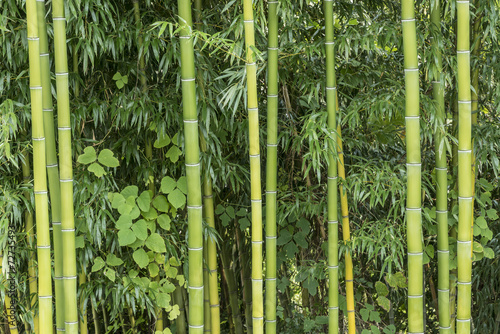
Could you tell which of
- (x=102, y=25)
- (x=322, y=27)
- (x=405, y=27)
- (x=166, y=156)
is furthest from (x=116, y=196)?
(x=405, y=27)

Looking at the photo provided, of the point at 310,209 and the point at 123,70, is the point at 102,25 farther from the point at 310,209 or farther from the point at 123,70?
the point at 310,209

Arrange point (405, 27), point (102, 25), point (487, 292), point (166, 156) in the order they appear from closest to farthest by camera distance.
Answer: point (405, 27), point (102, 25), point (166, 156), point (487, 292)

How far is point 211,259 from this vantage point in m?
3.48

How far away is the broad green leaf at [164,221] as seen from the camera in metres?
3.31

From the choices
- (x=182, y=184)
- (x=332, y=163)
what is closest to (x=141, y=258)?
(x=182, y=184)

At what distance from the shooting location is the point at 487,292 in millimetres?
3996

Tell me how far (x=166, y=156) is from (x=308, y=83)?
36.4 inches

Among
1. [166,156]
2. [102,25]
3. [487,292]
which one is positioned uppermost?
[102,25]

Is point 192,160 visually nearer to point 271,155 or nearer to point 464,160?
point 271,155

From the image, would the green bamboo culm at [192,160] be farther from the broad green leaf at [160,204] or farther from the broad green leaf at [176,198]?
the broad green leaf at [160,204]

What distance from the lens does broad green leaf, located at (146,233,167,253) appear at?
3262 mm

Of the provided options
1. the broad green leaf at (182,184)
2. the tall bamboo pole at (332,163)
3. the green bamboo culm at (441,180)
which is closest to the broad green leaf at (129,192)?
the broad green leaf at (182,184)

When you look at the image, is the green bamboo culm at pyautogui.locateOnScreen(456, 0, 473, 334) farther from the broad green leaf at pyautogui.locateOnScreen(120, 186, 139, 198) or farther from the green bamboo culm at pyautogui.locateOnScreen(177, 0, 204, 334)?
the broad green leaf at pyautogui.locateOnScreen(120, 186, 139, 198)

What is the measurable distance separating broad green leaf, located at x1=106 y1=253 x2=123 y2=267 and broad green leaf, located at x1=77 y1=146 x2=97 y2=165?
0.57 metres
